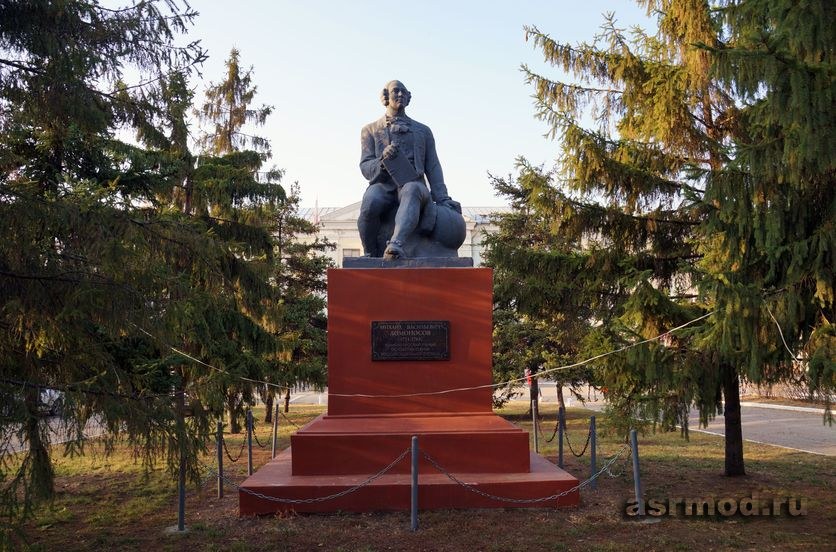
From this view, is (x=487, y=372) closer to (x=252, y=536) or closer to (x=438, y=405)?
(x=438, y=405)

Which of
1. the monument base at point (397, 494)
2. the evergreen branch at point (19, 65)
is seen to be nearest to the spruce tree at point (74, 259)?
the evergreen branch at point (19, 65)

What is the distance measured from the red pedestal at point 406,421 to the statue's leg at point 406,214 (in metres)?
0.34

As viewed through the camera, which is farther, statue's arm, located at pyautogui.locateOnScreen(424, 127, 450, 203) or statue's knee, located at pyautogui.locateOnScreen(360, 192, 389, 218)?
statue's arm, located at pyautogui.locateOnScreen(424, 127, 450, 203)

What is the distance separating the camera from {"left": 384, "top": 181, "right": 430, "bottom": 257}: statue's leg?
25.3 feet

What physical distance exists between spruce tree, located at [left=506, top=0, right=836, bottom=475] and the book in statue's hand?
6.52 ft

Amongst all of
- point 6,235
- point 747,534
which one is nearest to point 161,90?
point 6,235

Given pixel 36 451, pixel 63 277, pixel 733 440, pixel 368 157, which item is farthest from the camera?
pixel 733 440

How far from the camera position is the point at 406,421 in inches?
282

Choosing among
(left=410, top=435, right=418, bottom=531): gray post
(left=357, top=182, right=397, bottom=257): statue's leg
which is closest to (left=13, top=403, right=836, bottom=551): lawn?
(left=410, top=435, right=418, bottom=531): gray post

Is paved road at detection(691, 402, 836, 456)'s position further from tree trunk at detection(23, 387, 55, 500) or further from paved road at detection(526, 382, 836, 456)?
tree trunk at detection(23, 387, 55, 500)

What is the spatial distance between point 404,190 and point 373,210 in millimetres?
451

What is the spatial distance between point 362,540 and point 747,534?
313cm

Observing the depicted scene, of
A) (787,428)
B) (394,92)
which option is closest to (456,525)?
(394,92)

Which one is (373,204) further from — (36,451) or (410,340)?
(36,451)
